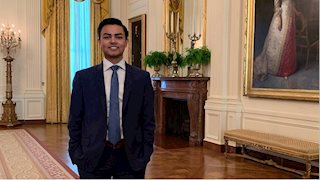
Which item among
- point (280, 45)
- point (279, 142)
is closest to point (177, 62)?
point (280, 45)

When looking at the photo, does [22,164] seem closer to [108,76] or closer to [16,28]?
[108,76]

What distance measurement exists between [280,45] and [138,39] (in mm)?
4934

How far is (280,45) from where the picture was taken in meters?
4.95

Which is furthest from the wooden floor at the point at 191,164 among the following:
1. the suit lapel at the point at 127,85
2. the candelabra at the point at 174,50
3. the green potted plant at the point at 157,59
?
the suit lapel at the point at 127,85

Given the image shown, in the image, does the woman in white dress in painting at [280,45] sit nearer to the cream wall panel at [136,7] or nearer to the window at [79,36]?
the cream wall panel at [136,7]

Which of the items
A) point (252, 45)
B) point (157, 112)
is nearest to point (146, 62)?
point (157, 112)

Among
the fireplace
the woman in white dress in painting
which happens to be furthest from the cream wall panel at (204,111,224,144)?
the woman in white dress in painting

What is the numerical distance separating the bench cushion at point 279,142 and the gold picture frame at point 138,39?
169 inches

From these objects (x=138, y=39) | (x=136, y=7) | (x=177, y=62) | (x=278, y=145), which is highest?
(x=136, y=7)

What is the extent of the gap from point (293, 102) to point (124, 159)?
11.7ft

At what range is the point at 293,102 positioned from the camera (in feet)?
15.7

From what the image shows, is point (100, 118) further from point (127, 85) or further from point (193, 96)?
point (193, 96)

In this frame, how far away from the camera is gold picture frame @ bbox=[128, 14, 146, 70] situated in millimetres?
8992

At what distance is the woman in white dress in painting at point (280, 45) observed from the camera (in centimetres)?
477
